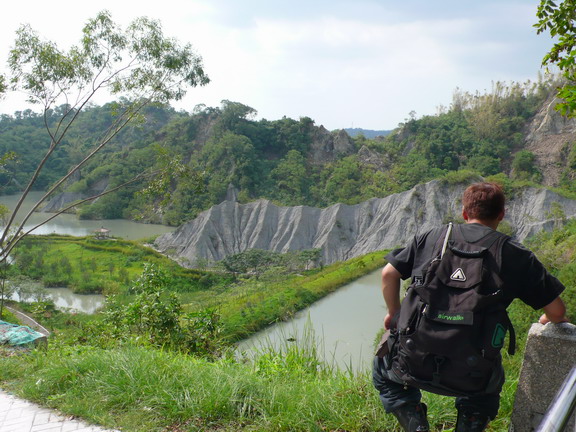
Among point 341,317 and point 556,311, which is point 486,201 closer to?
point 556,311

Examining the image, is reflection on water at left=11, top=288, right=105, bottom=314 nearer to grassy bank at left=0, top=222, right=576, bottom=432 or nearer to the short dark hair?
grassy bank at left=0, top=222, right=576, bottom=432

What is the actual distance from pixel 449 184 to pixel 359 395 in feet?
89.4

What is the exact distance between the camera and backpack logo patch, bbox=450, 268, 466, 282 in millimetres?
1560

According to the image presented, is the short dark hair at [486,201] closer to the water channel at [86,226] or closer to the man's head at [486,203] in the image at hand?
the man's head at [486,203]

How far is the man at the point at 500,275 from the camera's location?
1.60m

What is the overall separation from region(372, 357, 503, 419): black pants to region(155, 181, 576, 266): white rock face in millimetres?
24438

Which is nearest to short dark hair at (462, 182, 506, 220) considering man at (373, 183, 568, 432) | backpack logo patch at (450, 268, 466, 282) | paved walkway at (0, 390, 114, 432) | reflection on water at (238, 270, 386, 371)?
man at (373, 183, 568, 432)

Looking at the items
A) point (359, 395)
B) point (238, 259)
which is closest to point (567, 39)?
point (359, 395)

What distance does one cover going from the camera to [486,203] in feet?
5.63

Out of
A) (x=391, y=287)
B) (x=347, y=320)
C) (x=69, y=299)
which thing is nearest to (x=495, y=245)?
(x=391, y=287)

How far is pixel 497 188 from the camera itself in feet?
5.71

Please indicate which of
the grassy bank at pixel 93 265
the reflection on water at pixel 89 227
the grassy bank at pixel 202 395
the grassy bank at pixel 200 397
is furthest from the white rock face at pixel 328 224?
the grassy bank at pixel 200 397

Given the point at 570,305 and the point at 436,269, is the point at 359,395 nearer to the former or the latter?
the point at 436,269

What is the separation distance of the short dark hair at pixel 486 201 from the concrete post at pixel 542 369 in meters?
0.51
